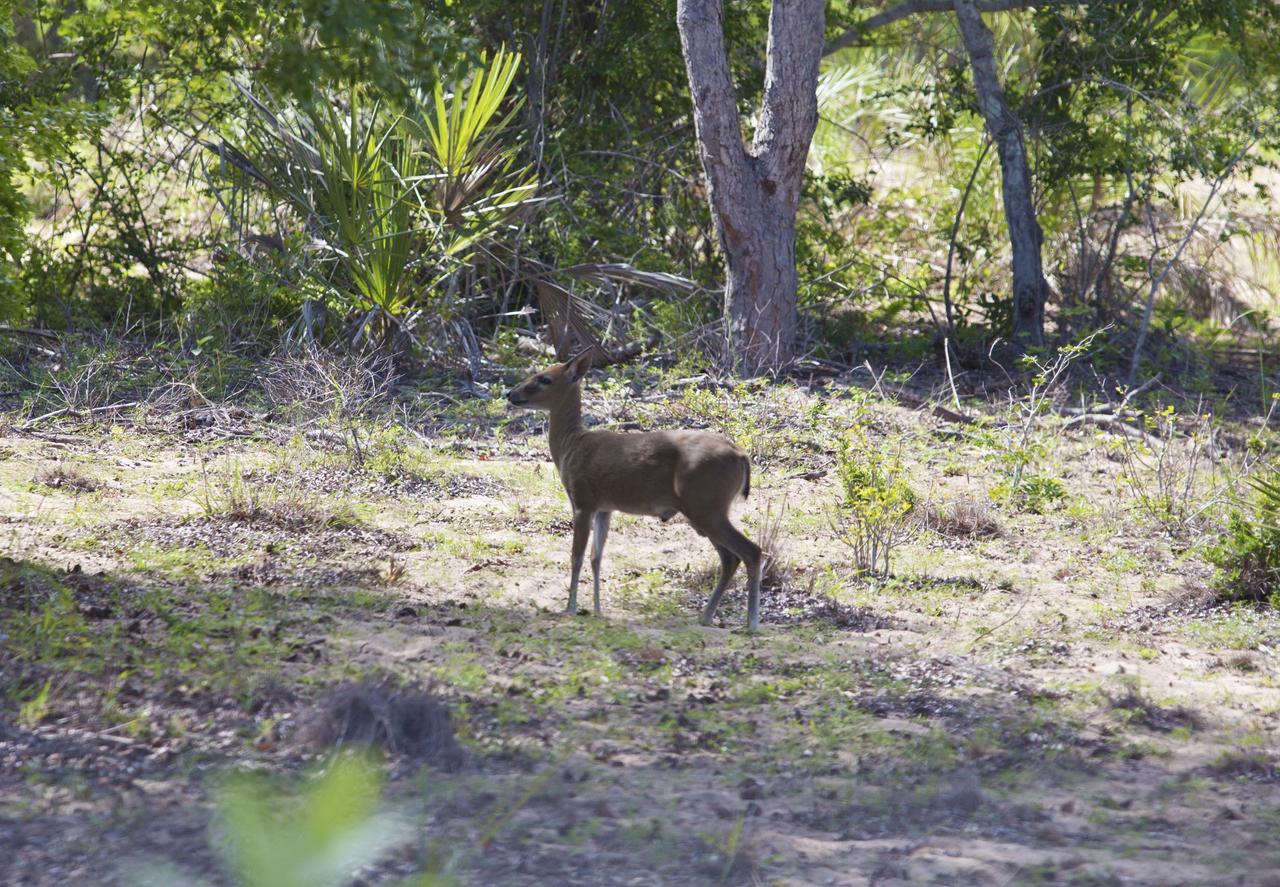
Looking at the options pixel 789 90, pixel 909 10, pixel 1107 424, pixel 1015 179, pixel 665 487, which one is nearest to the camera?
pixel 665 487

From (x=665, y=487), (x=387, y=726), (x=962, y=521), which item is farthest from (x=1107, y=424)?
(x=387, y=726)

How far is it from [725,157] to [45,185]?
27.6 ft

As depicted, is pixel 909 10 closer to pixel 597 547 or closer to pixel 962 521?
pixel 962 521

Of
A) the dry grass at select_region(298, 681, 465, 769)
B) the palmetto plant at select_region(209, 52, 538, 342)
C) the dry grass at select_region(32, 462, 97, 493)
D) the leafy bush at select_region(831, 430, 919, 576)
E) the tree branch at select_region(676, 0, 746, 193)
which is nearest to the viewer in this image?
the dry grass at select_region(298, 681, 465, 769)

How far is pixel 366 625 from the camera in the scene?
21.0ft

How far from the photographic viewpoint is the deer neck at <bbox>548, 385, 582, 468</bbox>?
24.5 ft

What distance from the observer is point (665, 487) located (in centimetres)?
683

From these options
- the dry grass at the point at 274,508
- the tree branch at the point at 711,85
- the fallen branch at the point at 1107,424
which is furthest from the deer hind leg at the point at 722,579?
the tree branch at the point at 711,85

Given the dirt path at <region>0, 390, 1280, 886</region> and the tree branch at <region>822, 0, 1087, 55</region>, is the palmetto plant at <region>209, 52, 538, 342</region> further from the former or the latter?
the tree branch at <region>822, 0, 1087, 55</region>

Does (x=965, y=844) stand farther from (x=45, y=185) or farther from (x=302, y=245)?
(x=45, y=185)

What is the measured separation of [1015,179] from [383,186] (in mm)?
6202

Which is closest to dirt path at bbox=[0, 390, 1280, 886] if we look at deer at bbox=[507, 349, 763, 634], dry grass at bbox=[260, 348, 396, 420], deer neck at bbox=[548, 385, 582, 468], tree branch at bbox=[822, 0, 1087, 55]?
deer at bbox=[507, 349, 763, 634]

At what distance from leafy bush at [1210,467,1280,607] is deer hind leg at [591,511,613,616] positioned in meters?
3.08

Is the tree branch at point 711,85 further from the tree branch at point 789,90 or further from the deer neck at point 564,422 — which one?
the deer neck at point 564,422
